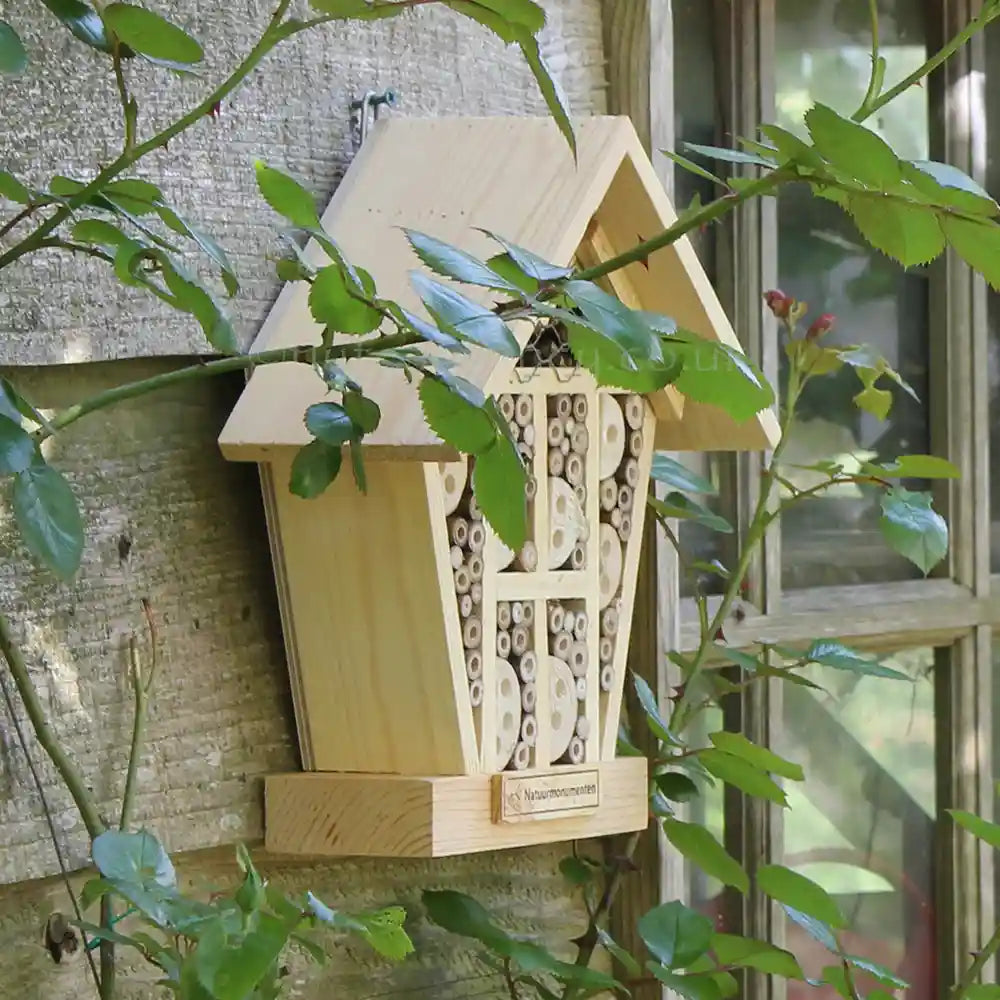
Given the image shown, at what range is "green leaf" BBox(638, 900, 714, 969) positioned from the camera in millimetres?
1114

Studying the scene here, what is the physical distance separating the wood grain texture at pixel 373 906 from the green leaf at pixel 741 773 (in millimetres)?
184

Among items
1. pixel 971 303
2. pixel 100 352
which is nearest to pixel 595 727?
pixel 100 352

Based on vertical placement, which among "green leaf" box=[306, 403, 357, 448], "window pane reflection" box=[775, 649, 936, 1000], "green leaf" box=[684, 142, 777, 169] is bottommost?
"window pane reflection" box=[775, 649, 936, 1000]

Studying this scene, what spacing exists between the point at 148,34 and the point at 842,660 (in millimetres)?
713

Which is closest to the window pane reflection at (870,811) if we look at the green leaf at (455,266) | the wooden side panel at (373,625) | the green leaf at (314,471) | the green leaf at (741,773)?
the green leaf at (741,773)

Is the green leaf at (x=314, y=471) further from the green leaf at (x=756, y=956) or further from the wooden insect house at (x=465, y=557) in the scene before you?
the green leaf at (x=756, y=956)

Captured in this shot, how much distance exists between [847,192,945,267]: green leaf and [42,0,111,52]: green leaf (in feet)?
1.17

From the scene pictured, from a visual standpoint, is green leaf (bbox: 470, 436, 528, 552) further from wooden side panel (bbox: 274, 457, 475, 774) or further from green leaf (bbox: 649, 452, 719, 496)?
green leaf (bbox: 649, 452, 719, 496)

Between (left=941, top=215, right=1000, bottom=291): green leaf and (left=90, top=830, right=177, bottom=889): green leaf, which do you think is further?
(left=90, top=830, right=177, bottom=889): green leaf

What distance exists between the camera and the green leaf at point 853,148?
606mm

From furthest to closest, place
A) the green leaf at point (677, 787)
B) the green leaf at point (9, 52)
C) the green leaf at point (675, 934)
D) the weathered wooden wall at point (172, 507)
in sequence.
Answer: the green leaf at point (677, 787), the green leaf at point (675, 934), the weathered wooden wall at point (172, 507), the green leaf at point (9, 52)

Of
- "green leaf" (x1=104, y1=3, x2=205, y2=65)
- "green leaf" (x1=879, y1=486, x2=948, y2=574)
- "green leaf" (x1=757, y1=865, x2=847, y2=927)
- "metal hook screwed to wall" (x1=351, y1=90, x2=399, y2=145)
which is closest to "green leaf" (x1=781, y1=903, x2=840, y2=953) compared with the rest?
"green leaf" (x1=757, y1=865, x2=847, y2=927)

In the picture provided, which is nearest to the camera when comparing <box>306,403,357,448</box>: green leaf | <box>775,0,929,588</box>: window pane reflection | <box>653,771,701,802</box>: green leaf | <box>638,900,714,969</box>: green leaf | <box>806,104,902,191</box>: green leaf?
<box>806,104,902,191</box>: green leaf

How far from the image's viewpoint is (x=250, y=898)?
0.67m
